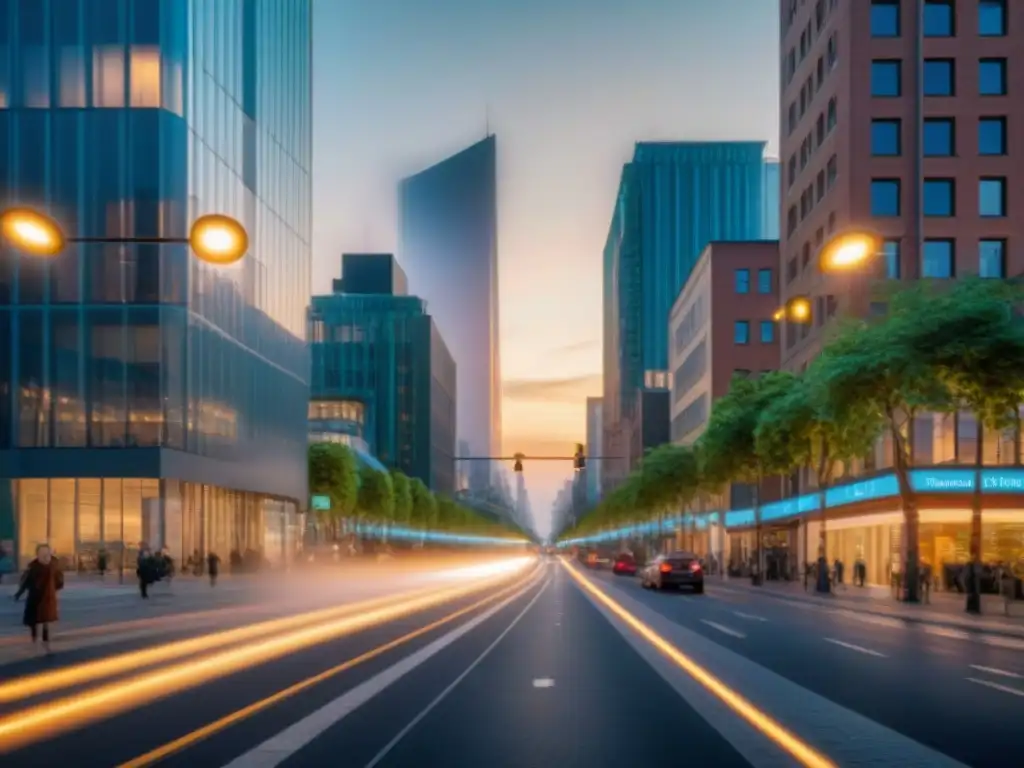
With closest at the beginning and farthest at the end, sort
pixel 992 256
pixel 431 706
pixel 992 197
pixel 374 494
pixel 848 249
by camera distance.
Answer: pixel 431 706, pixel 848 249, pixel 992 256, pixel 992 197, pixel 374 494

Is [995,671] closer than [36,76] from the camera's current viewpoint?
Yes

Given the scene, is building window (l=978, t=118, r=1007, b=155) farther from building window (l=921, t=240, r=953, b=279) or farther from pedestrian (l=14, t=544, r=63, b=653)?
pedestrian (l=14, t=544, r=63, b=653)

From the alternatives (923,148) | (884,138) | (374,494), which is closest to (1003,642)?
(923,148)

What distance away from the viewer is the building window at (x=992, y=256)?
6644cm

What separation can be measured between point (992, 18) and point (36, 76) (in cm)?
Answer: 4796

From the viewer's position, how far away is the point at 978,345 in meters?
36.7

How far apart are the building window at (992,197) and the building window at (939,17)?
7956 mm

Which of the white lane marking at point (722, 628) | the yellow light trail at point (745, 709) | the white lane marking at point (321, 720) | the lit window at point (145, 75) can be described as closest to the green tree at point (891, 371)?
the white lane marking at point (722, 628)

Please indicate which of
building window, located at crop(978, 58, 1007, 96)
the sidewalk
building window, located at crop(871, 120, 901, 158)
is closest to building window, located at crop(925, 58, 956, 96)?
building window, located at crop(978, 58, 1007, 96)

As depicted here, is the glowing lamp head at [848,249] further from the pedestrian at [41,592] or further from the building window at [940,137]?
the building window at [940,137]

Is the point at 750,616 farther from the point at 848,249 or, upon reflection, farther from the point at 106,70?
the point at 106,70

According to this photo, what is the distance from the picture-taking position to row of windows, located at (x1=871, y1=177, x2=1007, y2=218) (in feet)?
219

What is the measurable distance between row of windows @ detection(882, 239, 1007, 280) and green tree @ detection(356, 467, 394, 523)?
2773 inches

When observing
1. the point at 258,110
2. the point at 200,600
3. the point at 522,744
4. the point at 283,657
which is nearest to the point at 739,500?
the point at 258,110
